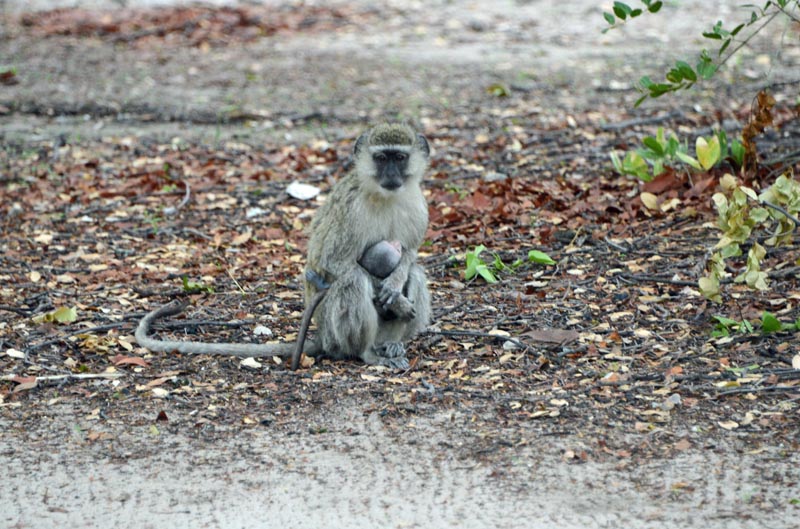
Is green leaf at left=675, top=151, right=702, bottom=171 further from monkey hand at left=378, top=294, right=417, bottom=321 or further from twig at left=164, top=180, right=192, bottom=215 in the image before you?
twig at left=164, top=180, right=192, bottom=215

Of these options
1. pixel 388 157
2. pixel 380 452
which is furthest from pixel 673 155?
pixel 380 452

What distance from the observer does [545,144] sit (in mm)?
11352

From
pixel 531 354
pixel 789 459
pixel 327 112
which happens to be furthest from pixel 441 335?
pixel 327 112

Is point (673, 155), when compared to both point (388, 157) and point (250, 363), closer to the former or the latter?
point (388, 157)

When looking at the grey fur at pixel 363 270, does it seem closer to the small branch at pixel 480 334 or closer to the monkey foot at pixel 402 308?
the monkey foot at pixel 402 308

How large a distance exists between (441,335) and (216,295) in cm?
194

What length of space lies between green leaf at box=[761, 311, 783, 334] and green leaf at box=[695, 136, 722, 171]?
7.35 ft

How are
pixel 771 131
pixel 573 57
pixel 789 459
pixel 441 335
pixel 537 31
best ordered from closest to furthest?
pixel 789 459 → pixel 441 335 → pixel 771 131 → pixel 573 57 → pixel 537 31

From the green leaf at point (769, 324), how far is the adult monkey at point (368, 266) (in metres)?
2.09

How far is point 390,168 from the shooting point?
6.86 metres

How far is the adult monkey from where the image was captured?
679 cm

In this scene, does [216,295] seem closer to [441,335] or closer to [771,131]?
[441,335]

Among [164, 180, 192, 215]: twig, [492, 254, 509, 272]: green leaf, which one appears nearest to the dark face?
[492, 254, 509, 272]: green leaf

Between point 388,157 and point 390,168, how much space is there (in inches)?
3.1
